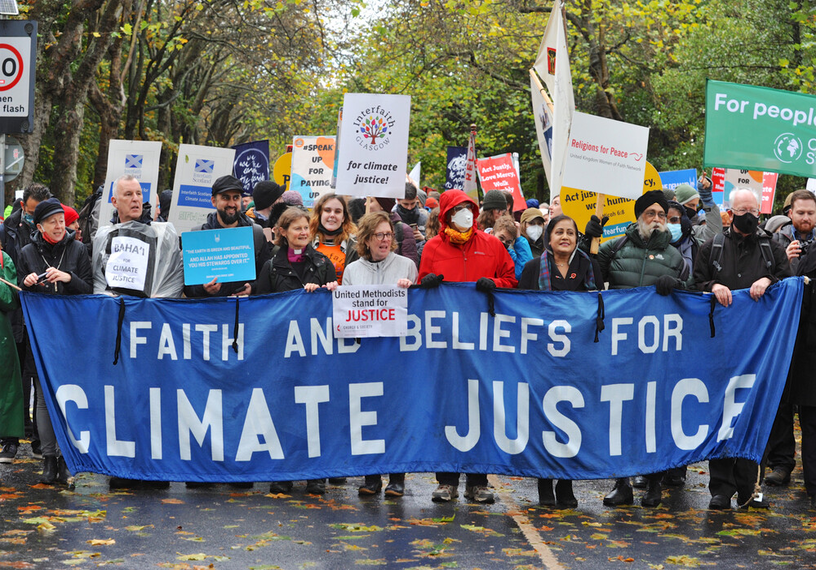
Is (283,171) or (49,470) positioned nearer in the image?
(49,470)

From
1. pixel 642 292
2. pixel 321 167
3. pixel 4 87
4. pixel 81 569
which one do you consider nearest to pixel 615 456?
pixel 642 292

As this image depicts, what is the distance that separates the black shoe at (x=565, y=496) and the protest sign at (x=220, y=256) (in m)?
2.58

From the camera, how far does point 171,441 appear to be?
7.50m

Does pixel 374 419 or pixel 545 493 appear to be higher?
pixel 374 419

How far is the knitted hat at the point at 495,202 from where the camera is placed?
987 centimetres

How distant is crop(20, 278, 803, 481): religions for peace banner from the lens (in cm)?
733

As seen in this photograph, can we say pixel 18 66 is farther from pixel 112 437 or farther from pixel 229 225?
pixel 112 437

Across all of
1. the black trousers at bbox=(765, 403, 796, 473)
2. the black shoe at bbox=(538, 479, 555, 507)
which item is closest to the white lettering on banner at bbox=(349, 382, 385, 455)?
the black shoe at bbox=(538, 479, 555, 507)

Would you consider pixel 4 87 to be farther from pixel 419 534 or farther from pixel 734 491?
pixel 734 491

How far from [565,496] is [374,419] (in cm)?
139

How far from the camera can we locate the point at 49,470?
7.70m

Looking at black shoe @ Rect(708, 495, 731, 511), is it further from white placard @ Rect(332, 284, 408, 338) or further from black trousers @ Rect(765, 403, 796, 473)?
white placard @ Rect(332, 284, 408, 338)

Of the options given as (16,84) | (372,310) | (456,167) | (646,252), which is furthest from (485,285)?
(456,167)

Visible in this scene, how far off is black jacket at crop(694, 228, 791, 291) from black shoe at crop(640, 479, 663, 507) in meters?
1.41
